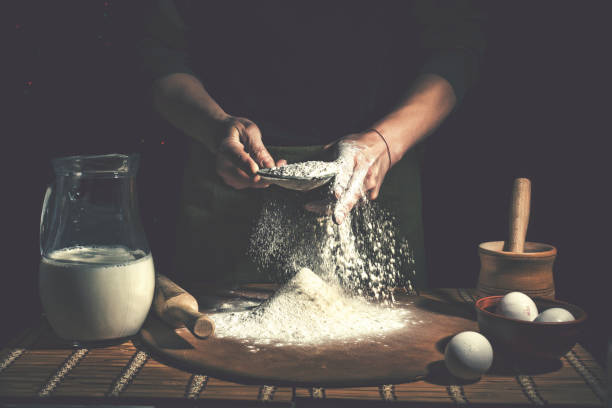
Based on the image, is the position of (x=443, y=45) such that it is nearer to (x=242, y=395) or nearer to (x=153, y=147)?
(x=153, y=147)

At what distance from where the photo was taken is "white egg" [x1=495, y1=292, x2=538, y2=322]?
1.10m

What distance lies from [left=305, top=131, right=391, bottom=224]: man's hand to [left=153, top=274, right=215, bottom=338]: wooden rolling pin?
400 millimetres

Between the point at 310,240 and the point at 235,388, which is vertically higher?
the point at 310,240

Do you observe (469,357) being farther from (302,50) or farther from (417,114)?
(302,50)

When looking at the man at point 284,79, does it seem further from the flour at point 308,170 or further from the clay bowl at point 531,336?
the clay bowl at point 531,336

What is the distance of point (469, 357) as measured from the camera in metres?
0.99

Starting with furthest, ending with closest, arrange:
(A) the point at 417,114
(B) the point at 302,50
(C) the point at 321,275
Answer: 1. (B) the point at 302,50
2. (A) the point at 417,114
3. (C) the point at 321,275

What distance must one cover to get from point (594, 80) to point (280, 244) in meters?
1.19

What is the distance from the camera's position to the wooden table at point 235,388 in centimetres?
96

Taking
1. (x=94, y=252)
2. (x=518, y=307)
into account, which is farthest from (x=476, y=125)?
(x=94, y=252)

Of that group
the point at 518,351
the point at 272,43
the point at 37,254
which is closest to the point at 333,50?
the point at 272,43

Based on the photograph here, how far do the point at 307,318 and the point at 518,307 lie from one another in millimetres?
425

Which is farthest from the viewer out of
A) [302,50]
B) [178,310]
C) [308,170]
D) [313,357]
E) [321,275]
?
[302,50]

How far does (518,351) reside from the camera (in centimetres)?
105
